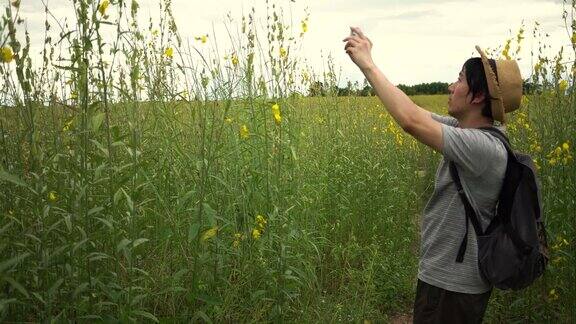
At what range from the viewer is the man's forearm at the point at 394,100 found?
2.20 metres

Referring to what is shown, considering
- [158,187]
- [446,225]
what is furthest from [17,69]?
[446,225]

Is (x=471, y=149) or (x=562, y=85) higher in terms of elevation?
(x=562, y=85)

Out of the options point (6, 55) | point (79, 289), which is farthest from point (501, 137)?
point (6, 55)

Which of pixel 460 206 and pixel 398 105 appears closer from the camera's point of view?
pixel 398 105

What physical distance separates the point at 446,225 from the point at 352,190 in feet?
7.49

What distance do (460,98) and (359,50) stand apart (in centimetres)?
54

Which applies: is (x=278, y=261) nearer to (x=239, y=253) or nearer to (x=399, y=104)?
(x=239, y=253)

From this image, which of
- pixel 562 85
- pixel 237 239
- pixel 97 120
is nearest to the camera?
pixel 97 120

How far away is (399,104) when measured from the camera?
2205mm

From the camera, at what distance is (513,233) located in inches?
91.8

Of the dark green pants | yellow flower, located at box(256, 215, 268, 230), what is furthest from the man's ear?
yellow flower, located at box(256, 215, 268, 230)

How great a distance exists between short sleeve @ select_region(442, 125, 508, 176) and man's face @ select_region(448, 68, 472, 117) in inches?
8.2

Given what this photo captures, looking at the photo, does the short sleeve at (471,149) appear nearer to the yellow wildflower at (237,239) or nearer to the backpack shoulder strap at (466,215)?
the backpack shoulder strap at (466,215)

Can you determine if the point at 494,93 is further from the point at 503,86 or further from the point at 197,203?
the point at 197,203
